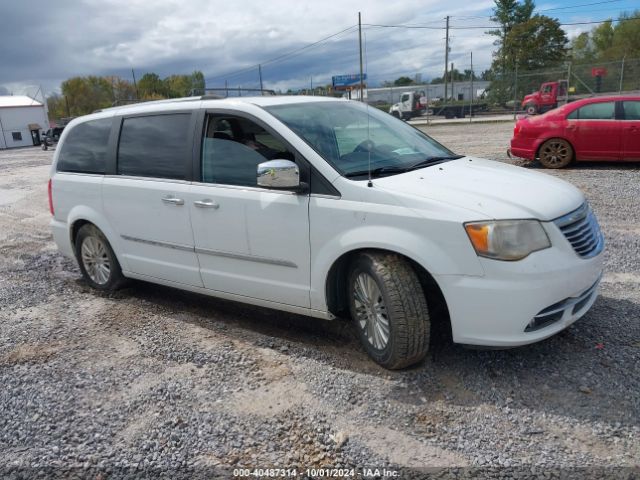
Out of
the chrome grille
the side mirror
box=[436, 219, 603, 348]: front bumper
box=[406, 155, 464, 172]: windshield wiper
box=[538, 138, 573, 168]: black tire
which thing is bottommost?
box=[538, 138, 573, 168]: black tire

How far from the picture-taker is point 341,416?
309cm

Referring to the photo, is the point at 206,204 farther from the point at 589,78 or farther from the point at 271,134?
the point at 589,78

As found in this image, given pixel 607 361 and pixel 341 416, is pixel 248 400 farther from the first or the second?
pixel 607 361

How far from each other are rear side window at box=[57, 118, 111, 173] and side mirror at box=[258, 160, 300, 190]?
2.25 metres

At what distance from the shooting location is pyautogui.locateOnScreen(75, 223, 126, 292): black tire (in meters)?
5.22

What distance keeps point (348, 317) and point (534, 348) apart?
1.29 m

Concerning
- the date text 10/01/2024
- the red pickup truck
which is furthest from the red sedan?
the red pickup truck

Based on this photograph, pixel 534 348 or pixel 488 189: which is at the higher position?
pixel 488 189

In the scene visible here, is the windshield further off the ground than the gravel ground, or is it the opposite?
the windshield

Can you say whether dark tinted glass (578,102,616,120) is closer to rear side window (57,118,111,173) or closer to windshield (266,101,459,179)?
windshield (266,101,459,179)

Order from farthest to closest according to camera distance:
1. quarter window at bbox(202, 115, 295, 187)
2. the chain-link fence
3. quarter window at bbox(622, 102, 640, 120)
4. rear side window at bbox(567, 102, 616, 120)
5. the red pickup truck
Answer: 1. the red pickup truck
2. the chain-link fence
3. rear side window at bbox(567, 102, 616, 120)
4. quarter window at bbox(622, 102, 640, 120)
5. quarter window at bbox(202, 115, 295, 187)

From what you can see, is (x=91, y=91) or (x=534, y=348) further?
(x=91, y=91)

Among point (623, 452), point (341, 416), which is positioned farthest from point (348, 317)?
point (623, 452)

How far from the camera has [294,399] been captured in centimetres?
330
